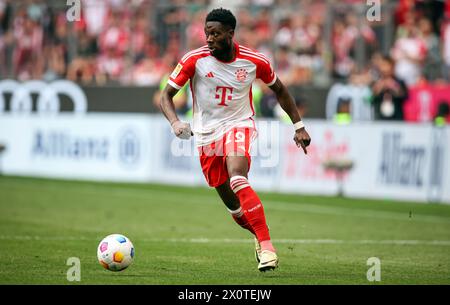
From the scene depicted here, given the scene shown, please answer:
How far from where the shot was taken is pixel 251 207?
30.9 feet

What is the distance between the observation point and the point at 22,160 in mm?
24203

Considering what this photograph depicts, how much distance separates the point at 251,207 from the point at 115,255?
132 centimetres

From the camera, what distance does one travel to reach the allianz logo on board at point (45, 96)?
83.8 feet

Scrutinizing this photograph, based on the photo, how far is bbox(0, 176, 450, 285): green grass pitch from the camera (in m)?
9.38

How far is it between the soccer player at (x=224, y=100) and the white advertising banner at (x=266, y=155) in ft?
18.4

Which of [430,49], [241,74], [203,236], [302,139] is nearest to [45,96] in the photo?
[430,49]

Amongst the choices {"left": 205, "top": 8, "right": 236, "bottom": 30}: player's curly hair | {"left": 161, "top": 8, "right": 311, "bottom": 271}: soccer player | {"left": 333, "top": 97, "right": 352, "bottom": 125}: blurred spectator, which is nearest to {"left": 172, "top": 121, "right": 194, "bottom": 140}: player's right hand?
{"left": 161, "top": 8, "right": 311, "bottom": 271}: soccer player

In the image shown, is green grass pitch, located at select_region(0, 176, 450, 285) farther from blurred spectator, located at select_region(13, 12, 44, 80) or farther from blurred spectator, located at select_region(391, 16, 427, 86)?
blurred spectator, located at select_region(13, 12, 44, 80)

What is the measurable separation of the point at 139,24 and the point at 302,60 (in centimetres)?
456

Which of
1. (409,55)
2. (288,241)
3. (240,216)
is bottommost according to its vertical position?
(288,241)
